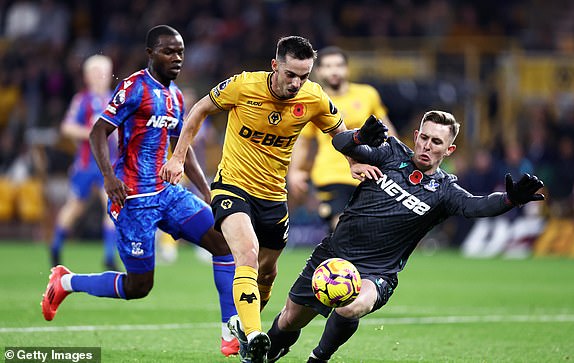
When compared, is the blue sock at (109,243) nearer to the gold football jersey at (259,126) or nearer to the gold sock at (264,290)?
the gold sock at (264,290)

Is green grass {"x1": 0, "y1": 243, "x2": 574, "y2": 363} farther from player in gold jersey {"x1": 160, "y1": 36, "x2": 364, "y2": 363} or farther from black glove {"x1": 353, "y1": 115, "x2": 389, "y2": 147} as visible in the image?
black glove {"x1": 353, "y1": 115, "x2": 389, "y2": 147}

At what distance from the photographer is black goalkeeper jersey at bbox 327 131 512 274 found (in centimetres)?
755

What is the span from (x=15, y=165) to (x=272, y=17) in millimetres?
7346

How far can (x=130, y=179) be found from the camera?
28.5 ft

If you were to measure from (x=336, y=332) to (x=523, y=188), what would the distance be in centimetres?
156

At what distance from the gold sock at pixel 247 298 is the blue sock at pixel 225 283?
103 centimetres

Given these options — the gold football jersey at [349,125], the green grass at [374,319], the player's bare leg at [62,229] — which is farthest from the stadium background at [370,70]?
the gold football jersey at [349,125]

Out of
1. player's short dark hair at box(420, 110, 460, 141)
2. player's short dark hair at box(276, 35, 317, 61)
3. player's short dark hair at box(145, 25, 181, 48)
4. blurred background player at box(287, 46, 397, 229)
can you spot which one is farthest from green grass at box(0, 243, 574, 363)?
player's short dark hair at box(145, 25, 181, 48)

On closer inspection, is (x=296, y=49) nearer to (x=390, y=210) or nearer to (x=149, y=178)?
(x=390, y=210)

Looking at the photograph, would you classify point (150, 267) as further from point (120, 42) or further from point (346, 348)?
point (120, 42)

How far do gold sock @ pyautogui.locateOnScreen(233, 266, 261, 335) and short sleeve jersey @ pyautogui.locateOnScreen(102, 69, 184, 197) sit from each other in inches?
59.5

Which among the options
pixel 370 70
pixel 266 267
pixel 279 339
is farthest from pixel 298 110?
pixel 370 70

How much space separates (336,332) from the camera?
290 inches

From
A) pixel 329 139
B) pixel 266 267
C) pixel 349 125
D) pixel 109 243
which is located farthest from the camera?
pixel 109 243
